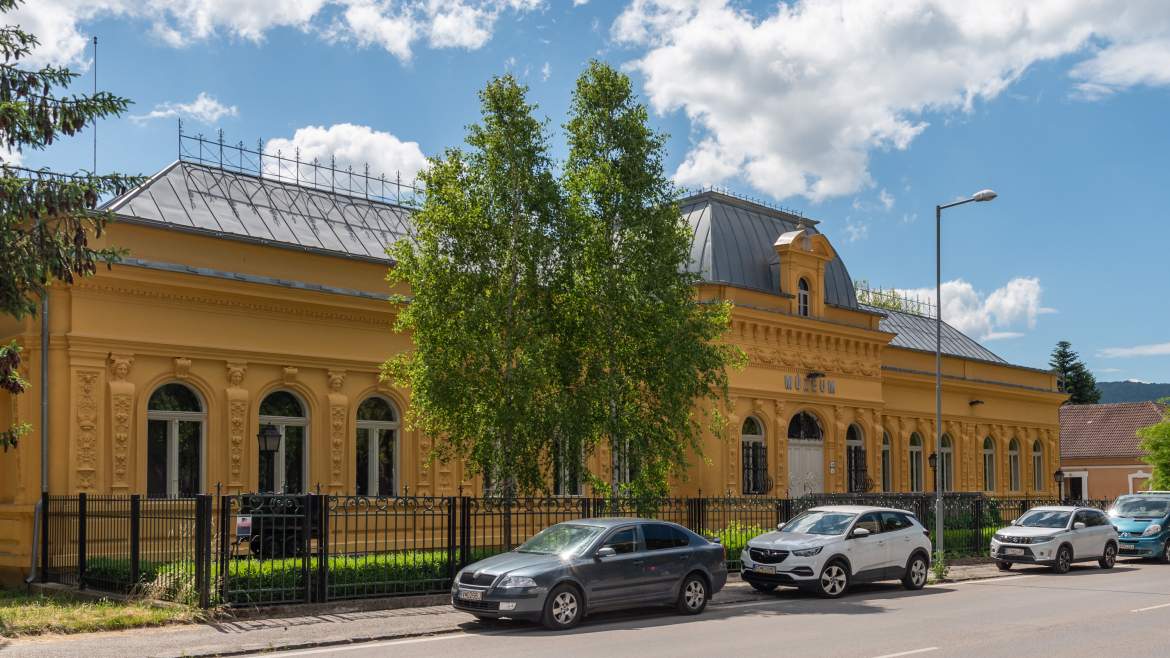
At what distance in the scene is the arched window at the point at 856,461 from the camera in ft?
129

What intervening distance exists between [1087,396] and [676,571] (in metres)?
86.6

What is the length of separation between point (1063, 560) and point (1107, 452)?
45.2 meters

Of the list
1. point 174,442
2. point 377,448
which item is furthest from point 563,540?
point 377,448

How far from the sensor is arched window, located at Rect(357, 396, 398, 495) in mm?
27625

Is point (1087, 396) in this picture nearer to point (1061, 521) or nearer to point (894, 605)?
point (1061, 521)

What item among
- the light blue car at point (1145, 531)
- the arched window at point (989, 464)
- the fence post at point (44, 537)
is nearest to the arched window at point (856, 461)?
the light blue car at point (1145, 531)

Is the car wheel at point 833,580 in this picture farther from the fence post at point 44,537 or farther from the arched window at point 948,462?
the arched window at point 948,462

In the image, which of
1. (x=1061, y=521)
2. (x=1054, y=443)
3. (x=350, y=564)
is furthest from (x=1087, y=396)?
Answer: (x=350, y=564)

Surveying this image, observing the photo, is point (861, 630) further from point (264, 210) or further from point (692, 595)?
point (264, 210)

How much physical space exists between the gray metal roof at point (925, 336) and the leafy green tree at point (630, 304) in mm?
25430

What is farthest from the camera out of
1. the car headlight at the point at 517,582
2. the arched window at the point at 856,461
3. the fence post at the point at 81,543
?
the arched window at the point at 856,461

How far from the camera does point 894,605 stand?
19.4 m

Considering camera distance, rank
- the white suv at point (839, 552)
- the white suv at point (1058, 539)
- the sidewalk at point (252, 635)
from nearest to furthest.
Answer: the sidewalk at point (252, 635) → the white suv at point (839, 552) → the white suv at point (1058, 539)

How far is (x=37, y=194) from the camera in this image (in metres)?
17.2
